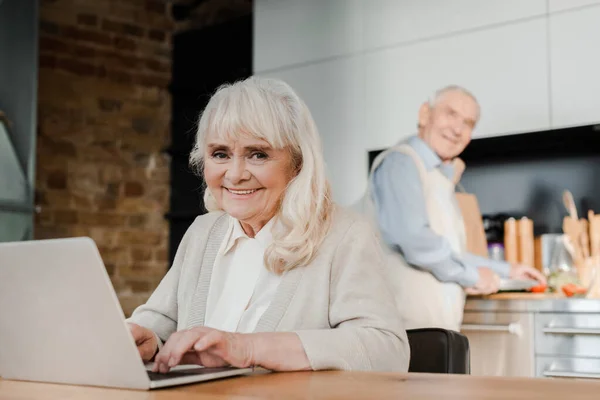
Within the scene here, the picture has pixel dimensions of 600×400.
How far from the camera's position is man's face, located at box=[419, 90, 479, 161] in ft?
10.9

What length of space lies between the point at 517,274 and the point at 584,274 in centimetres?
31

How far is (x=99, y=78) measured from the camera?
529 cm

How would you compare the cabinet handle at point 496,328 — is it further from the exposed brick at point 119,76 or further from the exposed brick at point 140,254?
the exposed brick at point 119,76

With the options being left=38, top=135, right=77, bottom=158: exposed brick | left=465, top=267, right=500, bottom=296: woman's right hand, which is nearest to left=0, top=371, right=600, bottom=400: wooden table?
left=465, top=267, right=500, bottom=296: woman's right hand

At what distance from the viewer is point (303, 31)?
437cm

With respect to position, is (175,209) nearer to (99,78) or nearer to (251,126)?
(99,78)

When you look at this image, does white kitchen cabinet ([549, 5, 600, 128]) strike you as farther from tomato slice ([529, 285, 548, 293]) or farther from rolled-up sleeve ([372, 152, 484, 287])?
rolled-up sleeve ([372, 152, 484, 287])

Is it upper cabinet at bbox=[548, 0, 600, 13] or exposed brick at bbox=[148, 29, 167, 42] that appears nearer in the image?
upper cabinet at bbox=[548, 0, 600, 13]

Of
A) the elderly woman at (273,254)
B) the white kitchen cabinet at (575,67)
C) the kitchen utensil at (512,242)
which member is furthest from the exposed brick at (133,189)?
the elderly woman at (273,254)

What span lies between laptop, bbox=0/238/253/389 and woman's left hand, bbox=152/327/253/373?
22mm

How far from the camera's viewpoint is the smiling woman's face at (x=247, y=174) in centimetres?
167

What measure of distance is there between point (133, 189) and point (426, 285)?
9.04 feet

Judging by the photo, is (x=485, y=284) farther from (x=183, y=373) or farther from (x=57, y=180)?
(x=57, y=180)

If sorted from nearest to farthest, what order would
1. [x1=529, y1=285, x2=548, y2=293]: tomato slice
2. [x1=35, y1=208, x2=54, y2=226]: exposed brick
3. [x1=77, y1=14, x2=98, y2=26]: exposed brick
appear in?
[x1=529, y1=285, x2=548, y2=293]: tomato slice, [x1=35, y1=208, x2=54, y2=226]: exposed brick, [x1=77, y1=14, x2=98, y2=26]: exposed brick
